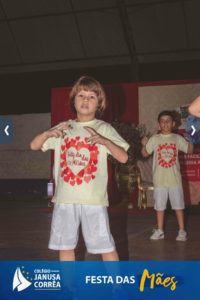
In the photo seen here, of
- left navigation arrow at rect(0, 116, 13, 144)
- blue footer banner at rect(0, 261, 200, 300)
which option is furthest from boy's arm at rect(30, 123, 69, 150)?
left navigation arrow at rect(0, 116, 13, 144)

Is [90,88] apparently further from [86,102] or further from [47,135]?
[47,135]

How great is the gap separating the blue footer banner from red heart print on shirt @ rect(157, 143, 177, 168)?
2442 millimetres

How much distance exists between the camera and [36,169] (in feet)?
43.3

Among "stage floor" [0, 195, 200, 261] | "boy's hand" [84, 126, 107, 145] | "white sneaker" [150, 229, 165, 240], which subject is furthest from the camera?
"white sneaker" [150, 229, 165, 240]

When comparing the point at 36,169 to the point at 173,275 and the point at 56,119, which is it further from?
the point at 173,275

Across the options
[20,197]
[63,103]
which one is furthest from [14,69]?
[20,197]

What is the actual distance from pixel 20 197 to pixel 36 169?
34.9 inches

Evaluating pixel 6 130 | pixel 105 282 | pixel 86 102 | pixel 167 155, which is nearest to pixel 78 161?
pixel 86 102

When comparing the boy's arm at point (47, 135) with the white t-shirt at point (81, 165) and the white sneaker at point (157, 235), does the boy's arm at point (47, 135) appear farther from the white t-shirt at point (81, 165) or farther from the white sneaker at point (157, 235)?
the white sneaker at point (157, 235)

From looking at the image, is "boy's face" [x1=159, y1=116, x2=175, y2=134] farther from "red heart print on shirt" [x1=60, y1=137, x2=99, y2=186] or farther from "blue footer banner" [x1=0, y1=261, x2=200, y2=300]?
"blue footer banner" [x1=0, y1=261, x2=200, y2=300]

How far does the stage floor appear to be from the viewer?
3.67 meters

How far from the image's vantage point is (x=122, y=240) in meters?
4.57

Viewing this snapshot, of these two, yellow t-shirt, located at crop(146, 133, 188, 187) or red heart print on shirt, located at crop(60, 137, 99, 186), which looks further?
yellow t-shirt, located at crop(146, 133, 188, 187)

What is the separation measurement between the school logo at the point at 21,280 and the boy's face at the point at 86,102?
2.73 ft
